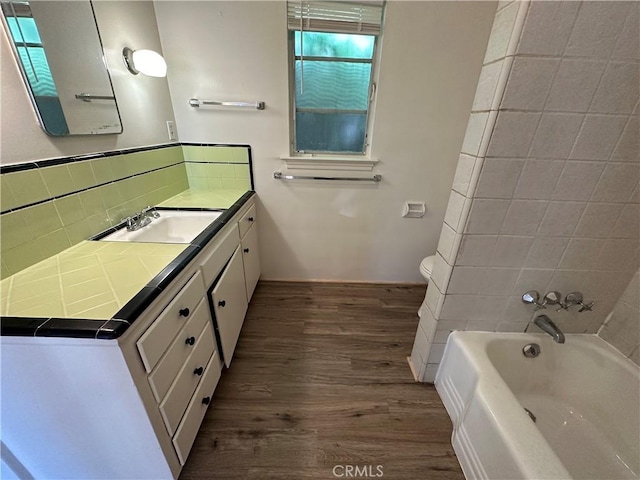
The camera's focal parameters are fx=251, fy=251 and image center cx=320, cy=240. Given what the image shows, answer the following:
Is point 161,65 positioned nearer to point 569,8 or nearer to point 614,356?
point 569,8

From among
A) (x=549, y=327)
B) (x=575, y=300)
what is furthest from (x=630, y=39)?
(x=549, y=327)

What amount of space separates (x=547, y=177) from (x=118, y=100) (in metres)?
2.03

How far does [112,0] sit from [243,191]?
3.85ft

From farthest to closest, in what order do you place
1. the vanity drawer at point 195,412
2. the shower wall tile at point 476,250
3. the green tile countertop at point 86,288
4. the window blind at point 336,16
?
the window blind at point 336,16 → the shower wall tile at point 476,250 → the vanity drawer at point 195,412 → the green tile countertop at point 86,288

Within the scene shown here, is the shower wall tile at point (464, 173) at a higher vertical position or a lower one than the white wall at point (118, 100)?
lower

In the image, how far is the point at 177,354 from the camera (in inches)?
36.0

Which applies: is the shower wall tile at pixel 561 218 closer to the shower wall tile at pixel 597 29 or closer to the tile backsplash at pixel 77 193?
the shower wall tile at pixel 597 29

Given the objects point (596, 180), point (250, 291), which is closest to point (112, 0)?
point (250, 291)

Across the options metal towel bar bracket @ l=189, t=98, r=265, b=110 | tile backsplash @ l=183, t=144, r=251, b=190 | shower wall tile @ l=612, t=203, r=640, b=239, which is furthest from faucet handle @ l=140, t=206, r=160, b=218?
shower wall tile @ l=612, t=203, r=640, b=239

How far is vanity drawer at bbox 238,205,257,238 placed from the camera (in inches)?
66.1

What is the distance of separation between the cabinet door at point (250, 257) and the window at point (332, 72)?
736mm

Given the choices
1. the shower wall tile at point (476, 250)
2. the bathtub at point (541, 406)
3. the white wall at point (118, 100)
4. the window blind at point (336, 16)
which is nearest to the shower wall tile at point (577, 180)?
the shower wall tile at point (476, 250)

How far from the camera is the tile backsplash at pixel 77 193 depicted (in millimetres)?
878

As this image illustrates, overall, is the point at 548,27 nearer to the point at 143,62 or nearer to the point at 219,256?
the point at 219,256
